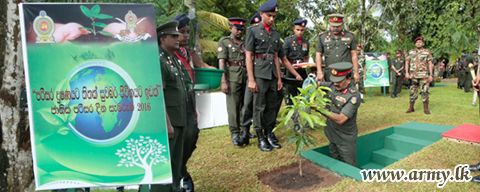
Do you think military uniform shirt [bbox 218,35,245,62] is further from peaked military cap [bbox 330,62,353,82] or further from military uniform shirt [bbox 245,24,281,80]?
peaked military cap [bbox 330,62,353,82]

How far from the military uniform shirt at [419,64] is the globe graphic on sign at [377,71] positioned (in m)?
3.49

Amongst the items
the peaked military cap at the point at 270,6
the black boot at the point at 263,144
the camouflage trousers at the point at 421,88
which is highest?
the peaked military cap at the point at 270,6

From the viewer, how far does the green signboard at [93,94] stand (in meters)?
1.30

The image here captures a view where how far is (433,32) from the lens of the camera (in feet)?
62.3

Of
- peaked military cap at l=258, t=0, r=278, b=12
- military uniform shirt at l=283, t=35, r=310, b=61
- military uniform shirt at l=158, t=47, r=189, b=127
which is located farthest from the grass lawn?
peaked military cap at l=258, t=0, r=278, b=12

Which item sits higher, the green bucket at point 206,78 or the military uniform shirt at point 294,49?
the military uniform shirt at point 294,49

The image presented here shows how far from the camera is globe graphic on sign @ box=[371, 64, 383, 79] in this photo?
9.84 m

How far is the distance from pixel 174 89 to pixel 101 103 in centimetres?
49

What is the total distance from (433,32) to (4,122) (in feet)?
79.3

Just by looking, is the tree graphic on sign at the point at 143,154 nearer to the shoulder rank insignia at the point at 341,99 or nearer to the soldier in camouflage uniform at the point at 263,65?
the soldier in camouflage uniform at the point at 263,65

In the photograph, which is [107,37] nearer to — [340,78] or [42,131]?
[42,131]

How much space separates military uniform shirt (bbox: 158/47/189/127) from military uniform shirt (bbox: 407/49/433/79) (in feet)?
20.9

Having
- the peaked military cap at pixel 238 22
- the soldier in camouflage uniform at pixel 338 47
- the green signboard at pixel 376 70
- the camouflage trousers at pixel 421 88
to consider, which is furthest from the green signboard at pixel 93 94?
the green signboard at pixel 376 70

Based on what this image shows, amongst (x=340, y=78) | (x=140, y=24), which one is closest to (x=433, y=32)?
(x=340, y=78)
